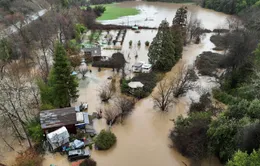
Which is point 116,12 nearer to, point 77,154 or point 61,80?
point 61,80

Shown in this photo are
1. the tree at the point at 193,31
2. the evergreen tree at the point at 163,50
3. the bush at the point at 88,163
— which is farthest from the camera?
the tree at the point at 193,31

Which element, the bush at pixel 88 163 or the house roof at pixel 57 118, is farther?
the house roof at pixel 57 118

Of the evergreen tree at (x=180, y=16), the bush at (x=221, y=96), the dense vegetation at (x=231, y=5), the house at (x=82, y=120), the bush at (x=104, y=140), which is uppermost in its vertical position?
the dense vegetation at (x=231, y=5)

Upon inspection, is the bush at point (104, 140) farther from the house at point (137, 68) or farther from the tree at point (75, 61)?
the tree at point (75, 61)

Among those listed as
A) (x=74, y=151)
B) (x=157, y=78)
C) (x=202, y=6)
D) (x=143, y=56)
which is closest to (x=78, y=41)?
(x=143, y=56)

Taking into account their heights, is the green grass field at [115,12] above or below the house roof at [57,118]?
above

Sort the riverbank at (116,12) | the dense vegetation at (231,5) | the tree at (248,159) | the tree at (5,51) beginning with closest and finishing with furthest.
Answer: the tree at (248,159), the tree at (5,51), the dense vegetation at (231,5), the riverbank at (116,12)

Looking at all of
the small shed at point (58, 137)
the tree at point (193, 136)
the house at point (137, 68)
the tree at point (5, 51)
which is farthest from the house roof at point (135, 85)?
the tree at point (5, 51)
